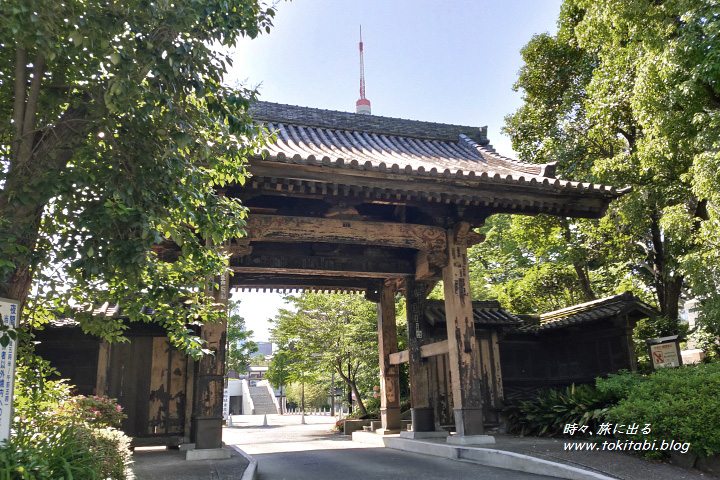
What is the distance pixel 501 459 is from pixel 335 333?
13.3 meters

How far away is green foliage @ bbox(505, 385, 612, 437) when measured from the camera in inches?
378

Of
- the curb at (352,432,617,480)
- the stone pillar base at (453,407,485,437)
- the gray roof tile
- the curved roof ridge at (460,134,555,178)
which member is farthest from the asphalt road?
the curved roof ridge at (460,134,555,178)

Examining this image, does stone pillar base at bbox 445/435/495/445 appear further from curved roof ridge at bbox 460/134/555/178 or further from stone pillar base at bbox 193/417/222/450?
curved roof ridge at bbox 460/134/555/178

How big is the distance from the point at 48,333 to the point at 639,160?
14555 millimetres

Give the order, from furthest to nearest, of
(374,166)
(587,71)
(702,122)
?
(587,71) → (702,122) → (374,166)

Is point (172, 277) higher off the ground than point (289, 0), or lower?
lower

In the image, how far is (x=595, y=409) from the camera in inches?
382

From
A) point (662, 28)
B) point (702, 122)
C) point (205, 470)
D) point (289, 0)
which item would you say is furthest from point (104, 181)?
point (662, 28)

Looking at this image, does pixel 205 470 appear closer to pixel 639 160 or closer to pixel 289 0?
pixel 289 0

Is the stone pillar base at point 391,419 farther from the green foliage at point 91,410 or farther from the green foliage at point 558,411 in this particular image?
the green foliage at point 91,410

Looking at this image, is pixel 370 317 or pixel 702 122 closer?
pixel 702 122

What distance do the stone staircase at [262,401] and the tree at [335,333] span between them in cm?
3403

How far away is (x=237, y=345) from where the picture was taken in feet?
125

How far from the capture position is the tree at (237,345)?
118ft
